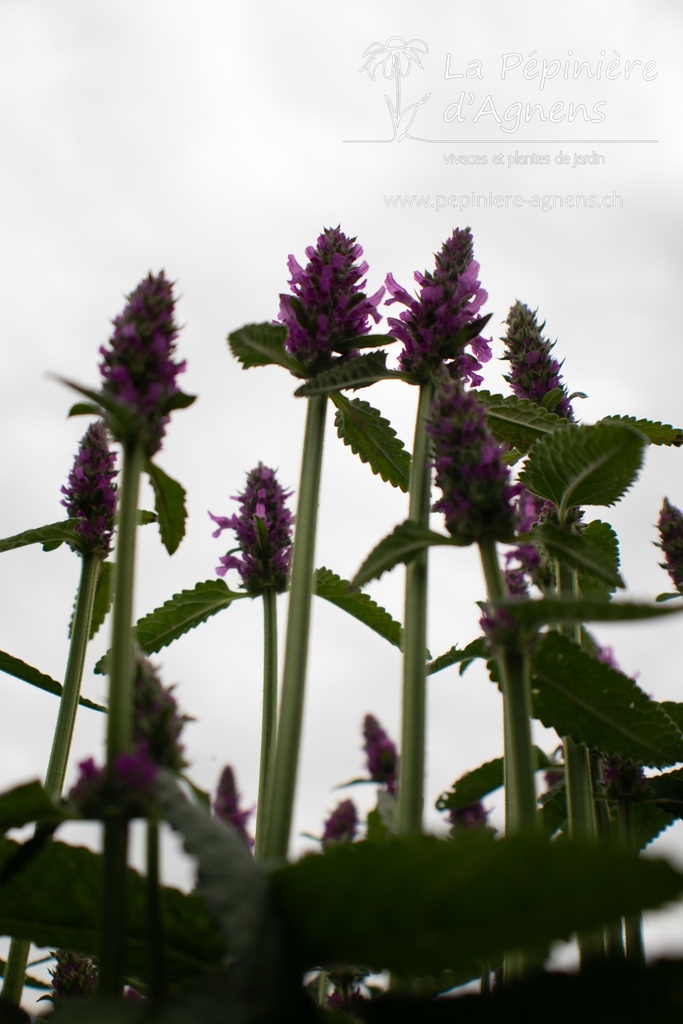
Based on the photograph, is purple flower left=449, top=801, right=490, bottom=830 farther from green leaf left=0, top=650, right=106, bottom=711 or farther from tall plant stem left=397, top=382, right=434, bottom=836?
tall plant stem left=397, top=382, right=434, bottom=836

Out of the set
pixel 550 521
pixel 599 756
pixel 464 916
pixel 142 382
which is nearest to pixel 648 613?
pixel 464 916

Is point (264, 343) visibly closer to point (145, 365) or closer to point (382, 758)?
point (145, 365)

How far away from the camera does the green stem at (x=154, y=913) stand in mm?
1409

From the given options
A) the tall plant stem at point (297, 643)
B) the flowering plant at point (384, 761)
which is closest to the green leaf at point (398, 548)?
the flowering plant at point (384, 761)

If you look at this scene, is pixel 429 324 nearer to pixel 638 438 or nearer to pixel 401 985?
pixel 638 438

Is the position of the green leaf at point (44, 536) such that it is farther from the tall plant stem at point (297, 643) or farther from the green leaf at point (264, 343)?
the tall plant stem at point (297, 643)

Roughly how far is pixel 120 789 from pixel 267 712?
155 cm

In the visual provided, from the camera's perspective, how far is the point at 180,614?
3572 millimetres

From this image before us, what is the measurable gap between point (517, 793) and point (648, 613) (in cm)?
43

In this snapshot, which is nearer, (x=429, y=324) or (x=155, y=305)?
(x=155, y=305)

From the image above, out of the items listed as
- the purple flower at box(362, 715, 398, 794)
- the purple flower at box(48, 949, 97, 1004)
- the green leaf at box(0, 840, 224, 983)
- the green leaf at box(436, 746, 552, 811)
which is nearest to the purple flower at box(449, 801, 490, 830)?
the green leaf at box(436, 746, 552, 811)

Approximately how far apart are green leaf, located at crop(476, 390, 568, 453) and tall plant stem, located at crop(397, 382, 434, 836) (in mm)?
520

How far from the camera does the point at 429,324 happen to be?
8.68 ft

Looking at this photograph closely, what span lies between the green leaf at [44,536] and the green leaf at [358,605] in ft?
3.27
